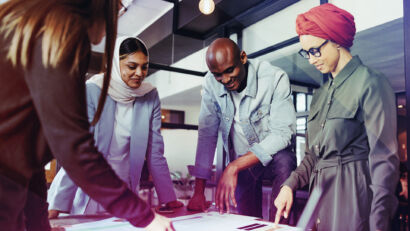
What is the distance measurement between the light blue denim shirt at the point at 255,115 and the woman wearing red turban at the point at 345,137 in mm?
95

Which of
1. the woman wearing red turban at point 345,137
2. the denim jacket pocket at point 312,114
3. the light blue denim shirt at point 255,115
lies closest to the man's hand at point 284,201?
the woman wearing red turban at point 345,137

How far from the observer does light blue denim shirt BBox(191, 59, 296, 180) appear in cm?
105

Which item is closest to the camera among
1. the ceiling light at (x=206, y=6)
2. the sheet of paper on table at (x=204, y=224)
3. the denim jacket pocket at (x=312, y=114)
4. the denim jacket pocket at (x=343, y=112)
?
the sheet of paper on table at (x=204, y=224)

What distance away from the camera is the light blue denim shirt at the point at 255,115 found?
1.05 m

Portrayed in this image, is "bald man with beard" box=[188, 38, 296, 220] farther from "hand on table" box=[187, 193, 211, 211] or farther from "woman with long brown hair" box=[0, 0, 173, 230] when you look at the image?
"woman with long brown hair" box=[0, 0, 173, 230]

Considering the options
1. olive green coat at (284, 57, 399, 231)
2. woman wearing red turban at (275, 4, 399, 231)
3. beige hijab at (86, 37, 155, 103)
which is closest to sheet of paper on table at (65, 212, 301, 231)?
woman wearing red turban at (275, 4, 399, 231)

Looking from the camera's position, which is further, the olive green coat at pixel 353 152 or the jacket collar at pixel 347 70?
the jacket collar at pixel 347 70

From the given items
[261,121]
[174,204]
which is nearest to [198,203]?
[174,204]

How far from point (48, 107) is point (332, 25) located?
2.85ft

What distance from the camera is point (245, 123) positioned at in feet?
3.85

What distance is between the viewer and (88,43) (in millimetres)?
446

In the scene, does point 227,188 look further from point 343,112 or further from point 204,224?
point 343,112

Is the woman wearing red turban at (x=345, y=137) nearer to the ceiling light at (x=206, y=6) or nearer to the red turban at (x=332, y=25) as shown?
the red turban at (x=332, y=25)

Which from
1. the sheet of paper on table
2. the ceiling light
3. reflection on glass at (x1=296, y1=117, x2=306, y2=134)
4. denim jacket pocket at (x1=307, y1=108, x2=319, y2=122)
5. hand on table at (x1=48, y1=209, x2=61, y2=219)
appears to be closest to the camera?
the sheet of paper on table
